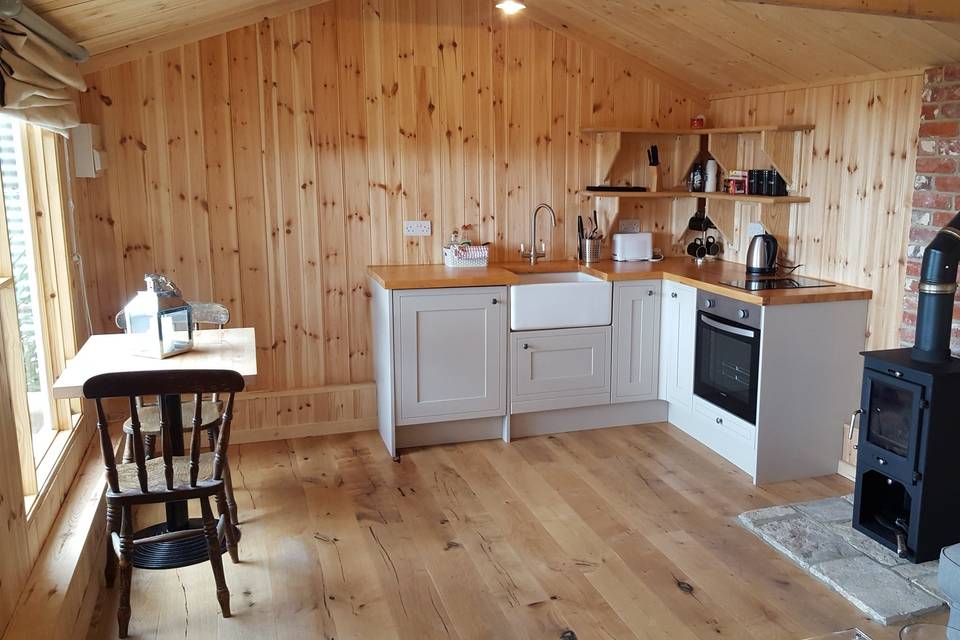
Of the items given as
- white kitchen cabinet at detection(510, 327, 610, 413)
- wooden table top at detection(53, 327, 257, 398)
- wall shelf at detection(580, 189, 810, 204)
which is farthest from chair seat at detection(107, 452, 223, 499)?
wall shelf at detection(580, 189, 810, 204)

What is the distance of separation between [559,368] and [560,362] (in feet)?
0.11

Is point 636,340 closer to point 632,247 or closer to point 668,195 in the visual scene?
point 632,247

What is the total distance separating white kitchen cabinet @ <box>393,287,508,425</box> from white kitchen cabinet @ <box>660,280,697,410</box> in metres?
0.95

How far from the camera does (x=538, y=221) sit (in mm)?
4801

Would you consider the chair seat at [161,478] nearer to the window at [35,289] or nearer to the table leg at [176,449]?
the table leg at [176,449]

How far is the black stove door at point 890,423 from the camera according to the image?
299cm

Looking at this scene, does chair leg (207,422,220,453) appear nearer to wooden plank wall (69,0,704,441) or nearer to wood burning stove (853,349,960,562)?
wooden plank wall (69,0,704,441)

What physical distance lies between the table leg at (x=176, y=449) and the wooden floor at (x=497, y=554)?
0.19 meters

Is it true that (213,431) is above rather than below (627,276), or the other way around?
below

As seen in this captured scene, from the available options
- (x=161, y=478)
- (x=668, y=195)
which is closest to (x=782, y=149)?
(x=668, y=195)

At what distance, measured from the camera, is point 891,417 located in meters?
3.12

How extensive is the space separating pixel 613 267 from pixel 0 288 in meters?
3.13

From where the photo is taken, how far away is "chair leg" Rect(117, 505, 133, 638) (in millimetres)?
2576

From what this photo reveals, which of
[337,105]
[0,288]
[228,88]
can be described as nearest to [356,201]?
[337,105]
